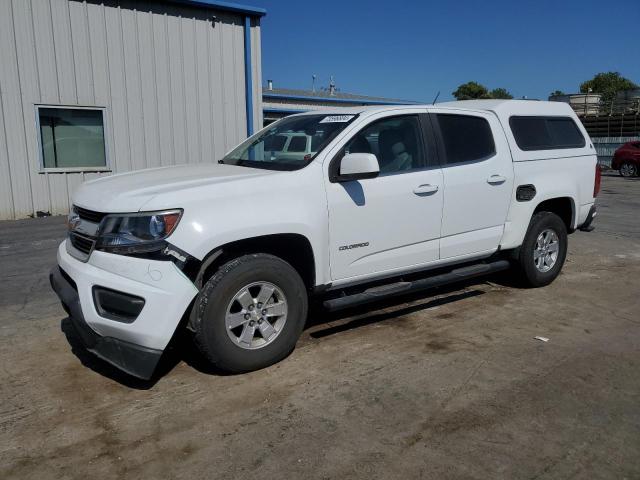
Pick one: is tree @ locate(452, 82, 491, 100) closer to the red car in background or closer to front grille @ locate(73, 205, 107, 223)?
the red car in background

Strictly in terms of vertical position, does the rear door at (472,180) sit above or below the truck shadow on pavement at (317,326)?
above

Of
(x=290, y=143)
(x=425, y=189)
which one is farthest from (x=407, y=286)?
(x=290, y=143)

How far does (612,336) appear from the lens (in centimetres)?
475

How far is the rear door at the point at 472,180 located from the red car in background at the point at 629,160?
21777 millimetres

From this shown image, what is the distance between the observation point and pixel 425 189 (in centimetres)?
477

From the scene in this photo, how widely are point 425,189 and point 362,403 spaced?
202 cm

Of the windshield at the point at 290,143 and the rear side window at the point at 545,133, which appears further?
the rear side window at the point at 545,133

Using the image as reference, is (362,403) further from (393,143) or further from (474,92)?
(474,92)

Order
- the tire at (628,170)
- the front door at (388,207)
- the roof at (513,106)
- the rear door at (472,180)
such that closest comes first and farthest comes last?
1. the front door at (388,207)
2. the rear door at (472,180)
3. the roof at (513,106)
4. the tire at (628,170)

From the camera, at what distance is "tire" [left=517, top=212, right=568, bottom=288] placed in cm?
591

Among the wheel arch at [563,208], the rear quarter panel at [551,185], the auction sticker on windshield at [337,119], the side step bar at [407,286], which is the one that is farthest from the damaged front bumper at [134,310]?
the wheel arch at [563,208]

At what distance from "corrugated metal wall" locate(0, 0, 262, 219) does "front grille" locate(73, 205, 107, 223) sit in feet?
25.8

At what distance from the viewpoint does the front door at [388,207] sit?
4301 mm

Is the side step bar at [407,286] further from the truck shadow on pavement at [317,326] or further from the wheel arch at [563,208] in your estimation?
the wheel arch at [563,208]
